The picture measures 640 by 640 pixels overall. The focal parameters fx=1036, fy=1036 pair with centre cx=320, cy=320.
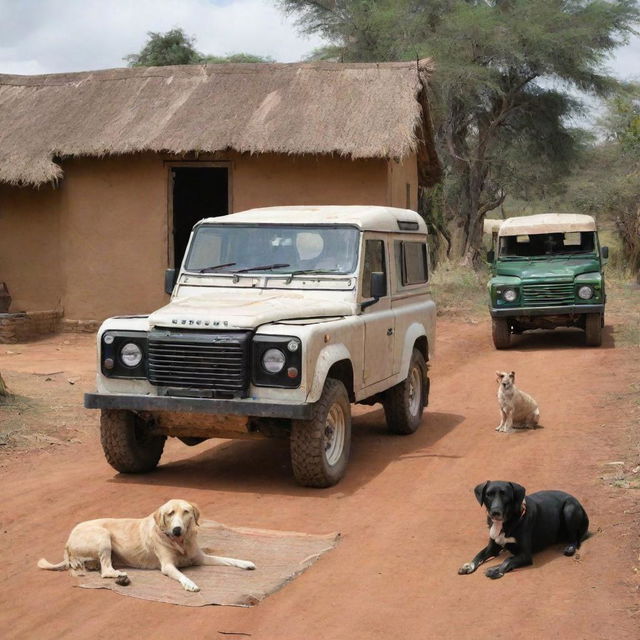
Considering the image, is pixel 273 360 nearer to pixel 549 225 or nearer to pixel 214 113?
pixel 549 225

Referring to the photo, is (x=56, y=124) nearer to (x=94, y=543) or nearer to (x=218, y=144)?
(x=218, y=144)

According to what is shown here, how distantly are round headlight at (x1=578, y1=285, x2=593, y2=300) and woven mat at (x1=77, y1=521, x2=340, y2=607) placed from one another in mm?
9643

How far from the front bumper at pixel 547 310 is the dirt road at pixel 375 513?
2.95 meters

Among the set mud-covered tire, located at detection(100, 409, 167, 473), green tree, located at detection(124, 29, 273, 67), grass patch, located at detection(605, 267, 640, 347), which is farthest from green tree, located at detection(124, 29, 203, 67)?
mud-covered tire, located at detection(100, 409, 167, 473)

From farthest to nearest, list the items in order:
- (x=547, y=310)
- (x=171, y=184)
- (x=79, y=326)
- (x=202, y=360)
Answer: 1. (x=79, y=326)
2. (x=171, y=184)
3. (x=547, y=310)
4. (x=202, y=360)

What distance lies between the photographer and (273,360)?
688cm

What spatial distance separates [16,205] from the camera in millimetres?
16766

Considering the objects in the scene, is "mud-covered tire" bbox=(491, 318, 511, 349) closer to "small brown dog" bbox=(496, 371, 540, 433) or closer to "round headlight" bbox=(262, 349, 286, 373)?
"small brown dog" bbox=(496, 371, 540, 433)

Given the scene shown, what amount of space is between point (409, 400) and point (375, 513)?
2.78m

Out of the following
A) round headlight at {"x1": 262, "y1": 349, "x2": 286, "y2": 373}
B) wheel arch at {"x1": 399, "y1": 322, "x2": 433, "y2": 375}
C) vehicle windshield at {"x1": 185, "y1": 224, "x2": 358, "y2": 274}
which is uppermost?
vehicle windshield at {"x1": 185, "y1": 224, "x2": 358, "y2": 274}

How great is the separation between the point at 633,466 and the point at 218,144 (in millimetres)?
9419

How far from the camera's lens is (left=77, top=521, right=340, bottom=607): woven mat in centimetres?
512

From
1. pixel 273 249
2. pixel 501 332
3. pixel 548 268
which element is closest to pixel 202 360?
pixel 273 249

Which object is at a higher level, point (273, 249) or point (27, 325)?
point (273, 249)
